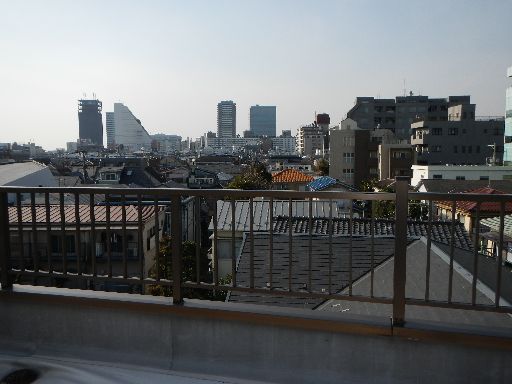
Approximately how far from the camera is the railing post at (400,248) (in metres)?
2.44

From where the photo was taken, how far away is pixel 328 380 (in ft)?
8.17

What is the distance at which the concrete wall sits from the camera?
2.37 metres

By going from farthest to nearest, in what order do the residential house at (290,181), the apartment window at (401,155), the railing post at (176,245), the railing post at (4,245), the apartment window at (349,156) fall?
the apartment window at (349,156)
the apartment window at (401,155)
the residential house at (290,181)
the railing post at (4,245)
the railing post at (176,245)

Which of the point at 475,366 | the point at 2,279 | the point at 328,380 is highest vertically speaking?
the point at 2,279

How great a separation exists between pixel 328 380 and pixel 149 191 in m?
1.60

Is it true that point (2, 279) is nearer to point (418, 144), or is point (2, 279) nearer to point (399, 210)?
point (399, 210)

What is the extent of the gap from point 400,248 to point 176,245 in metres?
1.37

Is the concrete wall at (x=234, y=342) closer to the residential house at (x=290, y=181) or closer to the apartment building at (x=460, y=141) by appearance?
the residential house at (x=290, y=181)

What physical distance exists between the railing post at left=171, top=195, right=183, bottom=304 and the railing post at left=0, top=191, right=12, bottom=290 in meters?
1.25

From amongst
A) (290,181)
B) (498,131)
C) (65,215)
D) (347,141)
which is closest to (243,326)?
(65,215)

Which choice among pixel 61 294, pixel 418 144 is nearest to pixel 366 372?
pixel 61 294

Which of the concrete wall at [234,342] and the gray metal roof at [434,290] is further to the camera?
the gray metal roof at [434,290]

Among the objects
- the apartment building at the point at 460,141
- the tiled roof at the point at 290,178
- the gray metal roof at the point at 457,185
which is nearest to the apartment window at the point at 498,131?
the apartment building at the point at 460,141

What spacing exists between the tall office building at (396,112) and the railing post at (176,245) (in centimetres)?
Answer: 6935
